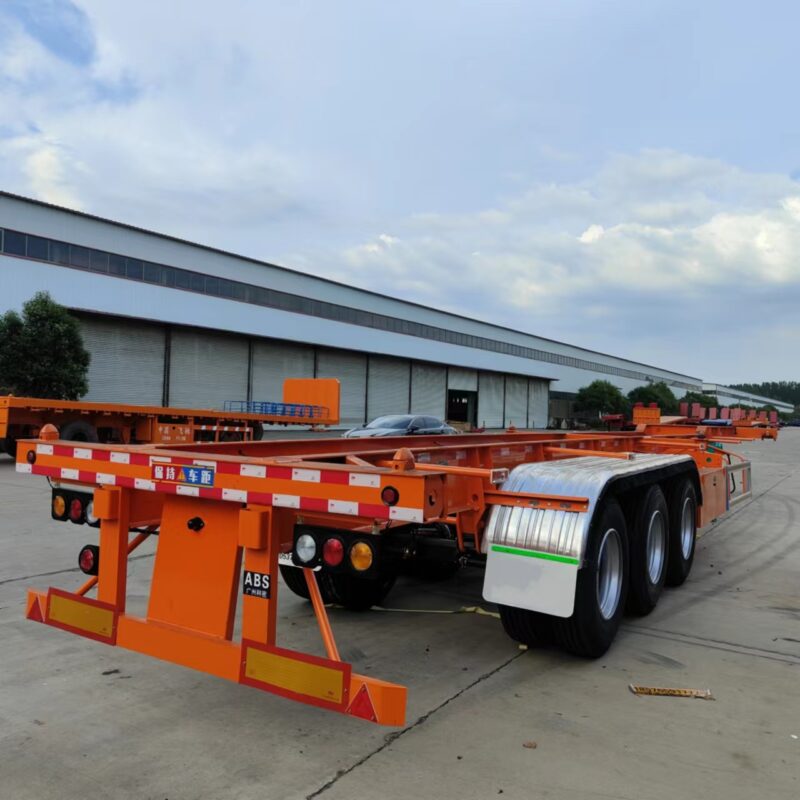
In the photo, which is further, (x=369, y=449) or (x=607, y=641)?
(x=369, y=449)

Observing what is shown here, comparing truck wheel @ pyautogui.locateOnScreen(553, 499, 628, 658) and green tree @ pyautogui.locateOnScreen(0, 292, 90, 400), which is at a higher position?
green tree @ pyautogui.locateOnScreen(0, 292, 90, 400)

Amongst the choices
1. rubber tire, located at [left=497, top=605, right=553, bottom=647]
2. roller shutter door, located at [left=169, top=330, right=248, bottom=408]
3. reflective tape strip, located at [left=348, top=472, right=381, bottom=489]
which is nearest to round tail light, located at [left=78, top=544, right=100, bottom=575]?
reflective tape strip, located at [left=348, top=472, right=381, bottom=489]

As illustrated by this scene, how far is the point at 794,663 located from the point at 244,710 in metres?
3.58

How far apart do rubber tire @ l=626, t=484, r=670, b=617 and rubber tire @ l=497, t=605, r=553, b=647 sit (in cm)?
109

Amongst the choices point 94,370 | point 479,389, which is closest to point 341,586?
point 94,370

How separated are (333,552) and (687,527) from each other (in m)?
4.59

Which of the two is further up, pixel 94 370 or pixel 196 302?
pixel 196 302

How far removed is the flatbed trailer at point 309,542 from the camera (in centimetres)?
316

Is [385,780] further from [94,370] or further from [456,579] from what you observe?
[94,370]

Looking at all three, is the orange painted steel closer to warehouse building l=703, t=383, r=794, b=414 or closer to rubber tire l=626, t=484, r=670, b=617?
rubber tire l=626, t=484, r=670, b=617

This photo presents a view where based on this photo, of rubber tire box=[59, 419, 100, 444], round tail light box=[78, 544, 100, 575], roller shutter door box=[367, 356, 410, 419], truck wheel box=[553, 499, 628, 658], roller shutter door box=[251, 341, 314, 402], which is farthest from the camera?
roller shutter door box=[367, 356, 410, 419]

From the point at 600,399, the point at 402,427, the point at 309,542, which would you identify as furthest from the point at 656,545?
the point at 600,399

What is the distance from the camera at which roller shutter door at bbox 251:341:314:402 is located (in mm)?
41000

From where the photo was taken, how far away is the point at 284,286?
146 feet
